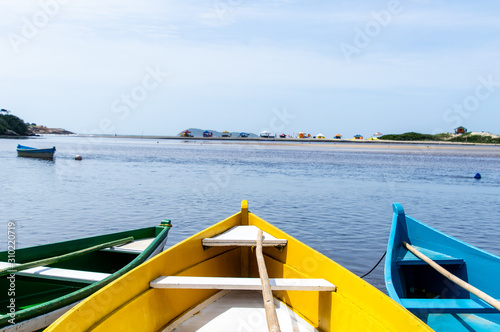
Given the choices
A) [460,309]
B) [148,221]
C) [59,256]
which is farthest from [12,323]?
[148,221]

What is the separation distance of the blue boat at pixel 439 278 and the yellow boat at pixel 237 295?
1.25 m

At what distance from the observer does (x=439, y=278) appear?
5945mm

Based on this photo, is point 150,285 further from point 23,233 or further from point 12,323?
point 23,233

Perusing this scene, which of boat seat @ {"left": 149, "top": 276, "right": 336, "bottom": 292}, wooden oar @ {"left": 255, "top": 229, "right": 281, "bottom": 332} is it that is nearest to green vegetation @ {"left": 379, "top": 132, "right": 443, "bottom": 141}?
boat seat @ {"left": 149, "top": 276, "right": 336, "bottom": 292}

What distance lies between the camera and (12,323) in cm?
381

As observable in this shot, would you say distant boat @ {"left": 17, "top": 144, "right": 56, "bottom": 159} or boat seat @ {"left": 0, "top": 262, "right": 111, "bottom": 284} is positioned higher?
distant boat @ {"left": 17, "top": 144, "right": 56, "bottom": 159}

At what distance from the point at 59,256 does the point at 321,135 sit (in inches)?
6015

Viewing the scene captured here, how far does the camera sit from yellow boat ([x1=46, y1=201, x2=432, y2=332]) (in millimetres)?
3186

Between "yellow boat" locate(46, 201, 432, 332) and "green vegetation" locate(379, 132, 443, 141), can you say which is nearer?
"yellow boat" locate(46, 201, 432, 332)

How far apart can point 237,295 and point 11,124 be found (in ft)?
439

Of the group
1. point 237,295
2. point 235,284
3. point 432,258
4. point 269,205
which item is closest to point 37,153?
point 269,205

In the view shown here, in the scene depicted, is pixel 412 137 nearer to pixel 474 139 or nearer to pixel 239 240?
pixel 474 139

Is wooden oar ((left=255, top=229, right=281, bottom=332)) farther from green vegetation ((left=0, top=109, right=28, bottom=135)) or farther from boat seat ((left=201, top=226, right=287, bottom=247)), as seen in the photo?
green vegetation ((left=0, top=109, right=28, bottom=135))

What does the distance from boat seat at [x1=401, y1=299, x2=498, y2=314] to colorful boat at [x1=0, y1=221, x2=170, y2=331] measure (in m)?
3.77
